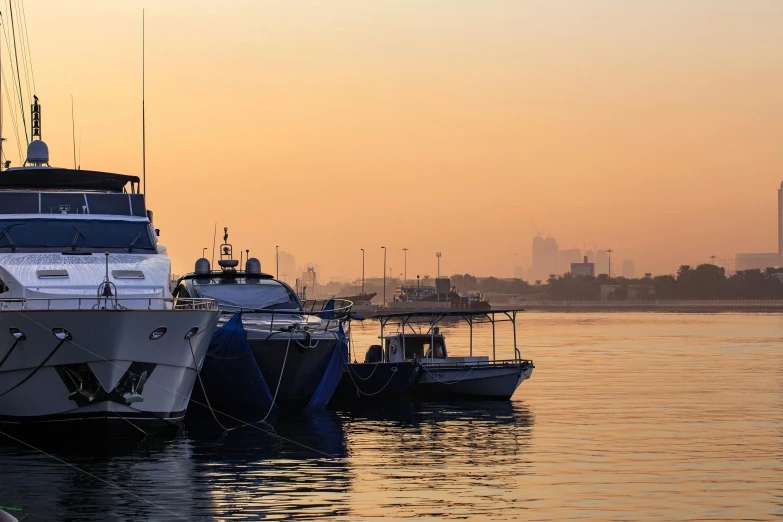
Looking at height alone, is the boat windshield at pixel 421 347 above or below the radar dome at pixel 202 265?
below

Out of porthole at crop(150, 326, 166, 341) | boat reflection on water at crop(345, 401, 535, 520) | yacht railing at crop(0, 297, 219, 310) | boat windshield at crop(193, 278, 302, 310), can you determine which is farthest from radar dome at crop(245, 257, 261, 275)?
porthole at crop(150, 326, 166, 341)

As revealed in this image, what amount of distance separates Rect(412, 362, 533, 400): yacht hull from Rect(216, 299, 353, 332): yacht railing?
6.57 metres

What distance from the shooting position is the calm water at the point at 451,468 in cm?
2244

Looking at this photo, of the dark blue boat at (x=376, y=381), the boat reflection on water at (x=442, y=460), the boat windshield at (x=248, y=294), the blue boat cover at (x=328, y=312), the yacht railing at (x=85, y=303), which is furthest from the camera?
the dark blue boat at (x=376, y=381)

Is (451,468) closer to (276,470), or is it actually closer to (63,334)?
(276,470)

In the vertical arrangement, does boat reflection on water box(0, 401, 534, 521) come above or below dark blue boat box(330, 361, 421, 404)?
below

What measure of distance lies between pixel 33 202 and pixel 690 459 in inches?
789

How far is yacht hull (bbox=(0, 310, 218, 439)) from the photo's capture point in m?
28.5

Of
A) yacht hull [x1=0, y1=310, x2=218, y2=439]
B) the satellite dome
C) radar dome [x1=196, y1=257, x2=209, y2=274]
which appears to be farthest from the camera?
radar dome [x1=196, y1=257, x2=209, y2=274]

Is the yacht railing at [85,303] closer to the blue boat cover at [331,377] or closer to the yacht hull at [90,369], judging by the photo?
the yacht hull at [90,369]

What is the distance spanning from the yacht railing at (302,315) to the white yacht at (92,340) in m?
5.27

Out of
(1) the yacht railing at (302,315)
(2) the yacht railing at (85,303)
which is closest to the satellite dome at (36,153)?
(1) the yacht railing at (302,315)

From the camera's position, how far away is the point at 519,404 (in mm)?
45000

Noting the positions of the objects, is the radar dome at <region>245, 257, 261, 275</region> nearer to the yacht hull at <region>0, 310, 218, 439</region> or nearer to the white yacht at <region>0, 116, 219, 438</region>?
the white yacht at <region>0, 116, 219, 438</region>
